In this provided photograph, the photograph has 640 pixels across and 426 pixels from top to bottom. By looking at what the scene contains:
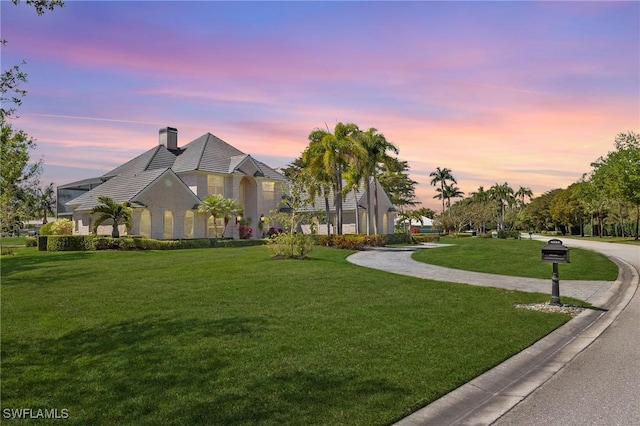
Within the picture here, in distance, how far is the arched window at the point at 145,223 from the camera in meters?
31.7

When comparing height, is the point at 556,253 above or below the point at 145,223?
below

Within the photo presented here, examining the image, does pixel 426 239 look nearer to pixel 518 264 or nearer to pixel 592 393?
pixel 518 264

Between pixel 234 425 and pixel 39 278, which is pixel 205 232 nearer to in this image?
pixel 39 278

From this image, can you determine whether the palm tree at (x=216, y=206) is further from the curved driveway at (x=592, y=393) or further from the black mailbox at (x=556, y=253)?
the curved driveway at (x=592, y=393)

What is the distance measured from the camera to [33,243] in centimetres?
3406

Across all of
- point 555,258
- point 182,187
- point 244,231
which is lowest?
point 555,258

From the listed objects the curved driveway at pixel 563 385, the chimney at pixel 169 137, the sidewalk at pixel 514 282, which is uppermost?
the chimney at pixel 169 137

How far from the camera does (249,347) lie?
6316 millimetres

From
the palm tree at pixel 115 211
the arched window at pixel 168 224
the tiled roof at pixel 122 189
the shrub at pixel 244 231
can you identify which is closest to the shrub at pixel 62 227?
the tiled roof at pixel 122 189

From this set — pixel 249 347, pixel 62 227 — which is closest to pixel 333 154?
pixel 62 227

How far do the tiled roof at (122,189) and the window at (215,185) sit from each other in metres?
5.36

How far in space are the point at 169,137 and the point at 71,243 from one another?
67.0ft

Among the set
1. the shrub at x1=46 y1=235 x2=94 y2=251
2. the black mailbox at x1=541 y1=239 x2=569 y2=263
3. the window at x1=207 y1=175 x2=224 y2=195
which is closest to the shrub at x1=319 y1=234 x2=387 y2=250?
the window at x1=207 y1=175 x2=224 y2=195

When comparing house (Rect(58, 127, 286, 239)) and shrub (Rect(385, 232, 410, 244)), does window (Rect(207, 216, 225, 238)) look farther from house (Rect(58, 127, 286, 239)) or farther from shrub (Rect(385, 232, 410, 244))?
shrub (Rect(385, 232, 410, 244))
